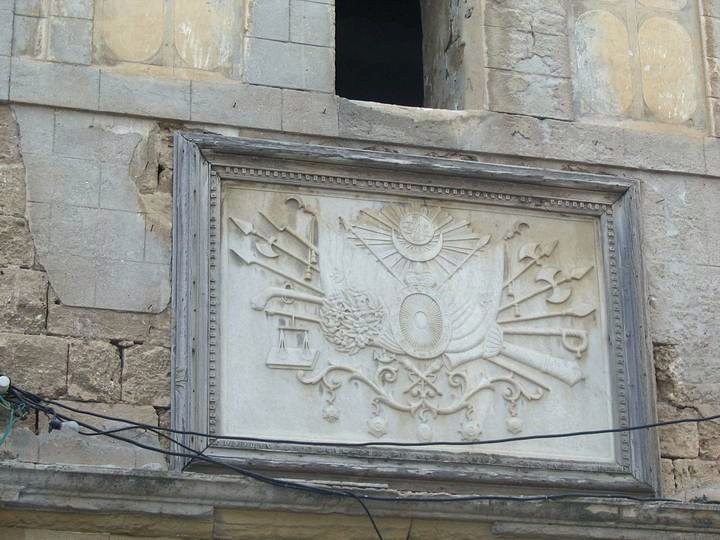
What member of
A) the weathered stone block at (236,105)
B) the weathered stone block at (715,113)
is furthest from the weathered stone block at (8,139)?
the weathered stone block at (715,113)

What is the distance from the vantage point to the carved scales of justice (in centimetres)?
838

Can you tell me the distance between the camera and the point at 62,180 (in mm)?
8297

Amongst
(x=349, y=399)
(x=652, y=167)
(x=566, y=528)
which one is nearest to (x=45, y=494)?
(x=349, y=399)

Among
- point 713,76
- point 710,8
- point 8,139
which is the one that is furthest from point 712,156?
point 8,139

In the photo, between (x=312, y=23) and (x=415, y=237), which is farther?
(x=312, y=23)

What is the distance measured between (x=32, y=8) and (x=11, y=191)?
0.90 meters

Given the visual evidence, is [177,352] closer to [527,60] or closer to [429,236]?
[429,236]

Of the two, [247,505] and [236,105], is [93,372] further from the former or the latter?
[236,105]

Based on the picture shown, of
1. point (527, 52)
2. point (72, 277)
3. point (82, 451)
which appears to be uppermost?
point (527, 52)

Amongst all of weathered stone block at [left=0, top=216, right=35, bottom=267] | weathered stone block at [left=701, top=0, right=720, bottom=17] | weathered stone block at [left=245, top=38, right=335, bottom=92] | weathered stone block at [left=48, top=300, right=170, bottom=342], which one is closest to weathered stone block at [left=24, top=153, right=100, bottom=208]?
weathered stone block at [left=0, top=216, right=35, bottom=267]

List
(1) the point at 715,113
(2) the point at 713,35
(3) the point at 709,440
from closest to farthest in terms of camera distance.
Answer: (3) the point at 709,440
(1) the point at 715,113
(2) the point at 713,35

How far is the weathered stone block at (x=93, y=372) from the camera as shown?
315 inches

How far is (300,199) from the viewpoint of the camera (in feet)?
28.2

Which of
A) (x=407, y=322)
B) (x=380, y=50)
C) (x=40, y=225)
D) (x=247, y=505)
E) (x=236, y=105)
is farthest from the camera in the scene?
(x=380, y=50)
